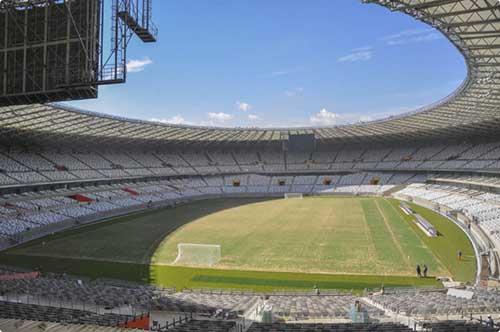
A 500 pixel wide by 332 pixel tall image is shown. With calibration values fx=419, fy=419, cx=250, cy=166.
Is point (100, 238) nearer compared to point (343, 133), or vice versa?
point (100, 238)

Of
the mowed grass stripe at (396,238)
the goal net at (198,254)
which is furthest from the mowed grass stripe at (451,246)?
the goal net at (198,254)

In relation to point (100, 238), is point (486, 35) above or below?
above

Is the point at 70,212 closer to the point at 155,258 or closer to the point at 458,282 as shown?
the point at 155,258

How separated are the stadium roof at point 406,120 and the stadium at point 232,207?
0.23 meters

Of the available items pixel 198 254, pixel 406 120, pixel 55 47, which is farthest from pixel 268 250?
pixel 406 120

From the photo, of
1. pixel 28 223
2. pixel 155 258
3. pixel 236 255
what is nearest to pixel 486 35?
pixel 236 255

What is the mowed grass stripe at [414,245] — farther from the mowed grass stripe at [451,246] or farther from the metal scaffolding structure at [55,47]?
the metal scaffolding structure at [55,47]

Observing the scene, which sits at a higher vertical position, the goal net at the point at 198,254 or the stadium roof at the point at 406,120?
the stadium roof at the point at 406,120

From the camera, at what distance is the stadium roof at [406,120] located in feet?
71.2

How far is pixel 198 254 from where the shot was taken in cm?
3000

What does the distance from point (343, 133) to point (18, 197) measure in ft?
165

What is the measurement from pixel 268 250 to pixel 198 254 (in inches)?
209

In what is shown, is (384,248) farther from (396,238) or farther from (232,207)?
(232,207)

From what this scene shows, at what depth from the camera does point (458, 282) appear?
2316 centimetres
